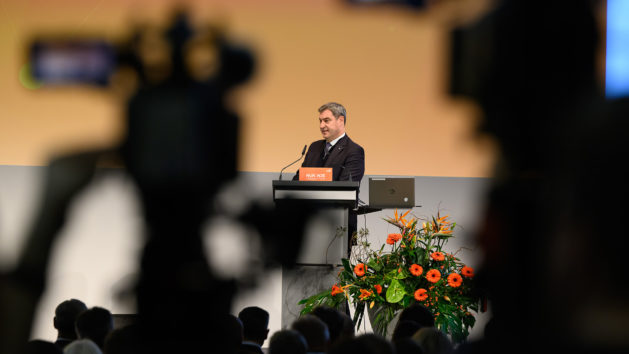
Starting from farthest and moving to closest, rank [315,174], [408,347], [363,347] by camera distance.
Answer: [315,174] < [408,347] < [363,347]

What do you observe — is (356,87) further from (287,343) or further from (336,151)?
(287,343)

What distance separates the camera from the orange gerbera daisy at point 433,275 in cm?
284

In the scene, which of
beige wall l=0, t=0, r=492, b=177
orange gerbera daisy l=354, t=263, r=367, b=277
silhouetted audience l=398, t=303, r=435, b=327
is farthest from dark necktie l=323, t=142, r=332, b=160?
silhouetted audience l=398, t=303, r=435, b=327

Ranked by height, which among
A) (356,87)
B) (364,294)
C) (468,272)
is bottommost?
(364,294)

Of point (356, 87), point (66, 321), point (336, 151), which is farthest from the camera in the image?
point (356, 87)

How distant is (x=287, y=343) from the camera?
163 centimetres

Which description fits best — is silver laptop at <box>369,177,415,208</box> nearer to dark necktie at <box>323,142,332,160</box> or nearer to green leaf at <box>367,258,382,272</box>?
dark necktie at <box>323,142,332,160</box>

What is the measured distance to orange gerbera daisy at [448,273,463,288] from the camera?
9.33 ft

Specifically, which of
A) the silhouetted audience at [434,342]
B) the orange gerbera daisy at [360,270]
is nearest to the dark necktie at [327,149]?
the orange gerbera daisy at [360,270]

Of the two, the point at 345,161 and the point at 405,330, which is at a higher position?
the point at 345,161

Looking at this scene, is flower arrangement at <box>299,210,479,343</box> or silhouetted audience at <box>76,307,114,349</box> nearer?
silhouetted audience at <box>76,307,114,349</box>

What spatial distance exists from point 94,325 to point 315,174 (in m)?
1.73

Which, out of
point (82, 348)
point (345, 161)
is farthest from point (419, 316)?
point (345, 161)

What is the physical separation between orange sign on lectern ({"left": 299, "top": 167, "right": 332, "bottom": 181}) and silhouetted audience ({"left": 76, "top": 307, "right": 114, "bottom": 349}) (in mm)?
1633
